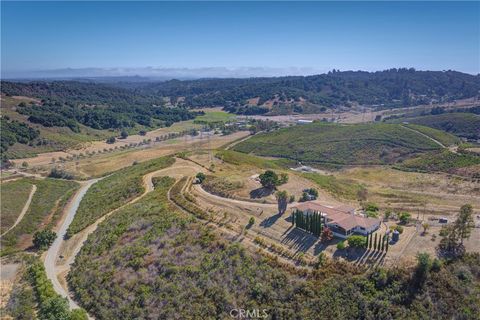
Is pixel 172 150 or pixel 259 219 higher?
pixel 259 219

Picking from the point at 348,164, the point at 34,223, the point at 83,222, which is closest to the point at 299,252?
the point at 83,222

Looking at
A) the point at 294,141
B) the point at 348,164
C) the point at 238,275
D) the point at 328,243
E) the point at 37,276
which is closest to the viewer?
the point at 238,275

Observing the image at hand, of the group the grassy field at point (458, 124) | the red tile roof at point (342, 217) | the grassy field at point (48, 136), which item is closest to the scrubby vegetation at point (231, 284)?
the red tile roof at point (342, 217)

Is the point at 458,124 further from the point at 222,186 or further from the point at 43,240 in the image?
the point at 43,240

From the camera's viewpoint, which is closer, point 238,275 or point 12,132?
point 238,275

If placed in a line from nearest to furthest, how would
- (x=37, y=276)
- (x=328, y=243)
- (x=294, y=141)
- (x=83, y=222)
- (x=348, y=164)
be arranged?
(x=328, y=243) → (x=37, y=276) → (x=83, y=222) → (x=348, y=164) → (x=294, y=141)

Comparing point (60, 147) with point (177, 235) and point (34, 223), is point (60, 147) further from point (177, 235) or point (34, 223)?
point (177, 235)

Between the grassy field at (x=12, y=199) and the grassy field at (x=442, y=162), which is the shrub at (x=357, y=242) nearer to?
the grassy field at (x=12, y=199)
